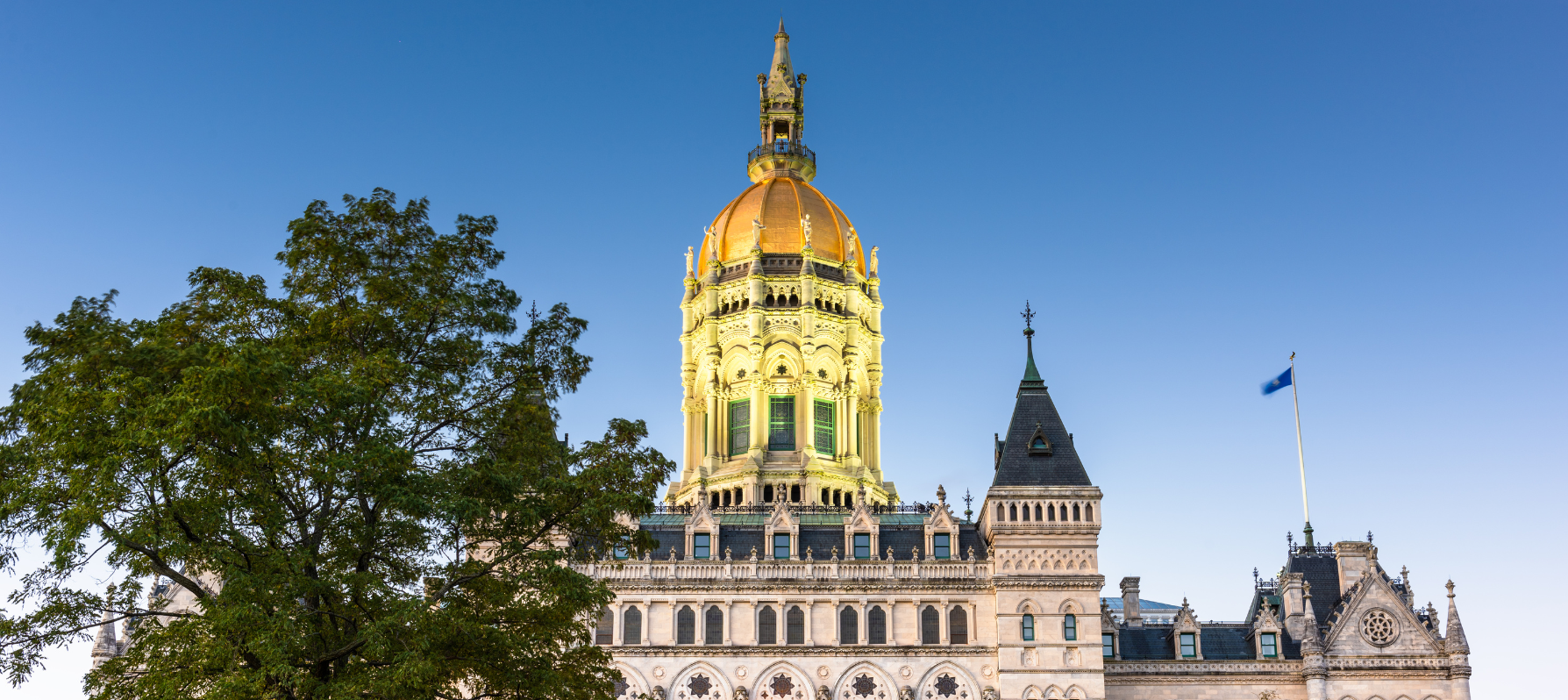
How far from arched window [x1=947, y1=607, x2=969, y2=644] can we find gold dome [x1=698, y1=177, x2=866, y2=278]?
27.0 metres

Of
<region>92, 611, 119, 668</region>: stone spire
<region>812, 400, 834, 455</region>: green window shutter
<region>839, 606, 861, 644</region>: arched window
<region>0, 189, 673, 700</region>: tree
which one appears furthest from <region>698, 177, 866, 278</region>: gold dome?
<region>0, 189, 673, 700</region>: tree

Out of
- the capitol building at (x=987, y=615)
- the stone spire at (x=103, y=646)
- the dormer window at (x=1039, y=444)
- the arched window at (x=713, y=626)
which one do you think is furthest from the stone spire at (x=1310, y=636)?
the stone spire at (x=103, y=646)

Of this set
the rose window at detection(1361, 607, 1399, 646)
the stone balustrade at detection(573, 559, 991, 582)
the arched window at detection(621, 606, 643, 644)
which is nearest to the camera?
the arched window at detection(621, 606, 643, 644)

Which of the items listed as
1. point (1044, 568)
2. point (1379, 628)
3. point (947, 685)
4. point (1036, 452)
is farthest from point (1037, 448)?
point (1379, 628)

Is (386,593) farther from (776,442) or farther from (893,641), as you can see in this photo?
(776,442)

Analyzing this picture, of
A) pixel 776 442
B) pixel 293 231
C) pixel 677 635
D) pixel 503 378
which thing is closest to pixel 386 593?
pixel 503 378

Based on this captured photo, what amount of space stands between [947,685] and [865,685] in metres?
3.58

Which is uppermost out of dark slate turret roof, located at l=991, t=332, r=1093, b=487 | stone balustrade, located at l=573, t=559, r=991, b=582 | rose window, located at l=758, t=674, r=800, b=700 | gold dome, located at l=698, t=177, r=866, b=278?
gold dome, located at l=698, t=177, r=866, b=278

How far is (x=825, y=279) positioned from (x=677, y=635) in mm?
26833

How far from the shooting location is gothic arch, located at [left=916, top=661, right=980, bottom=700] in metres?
63.6

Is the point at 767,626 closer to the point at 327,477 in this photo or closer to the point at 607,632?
the point at 607,632

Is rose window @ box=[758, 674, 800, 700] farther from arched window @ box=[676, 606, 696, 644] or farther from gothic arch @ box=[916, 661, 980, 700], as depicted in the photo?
arched window @ box=[676, 606, 696, 644]

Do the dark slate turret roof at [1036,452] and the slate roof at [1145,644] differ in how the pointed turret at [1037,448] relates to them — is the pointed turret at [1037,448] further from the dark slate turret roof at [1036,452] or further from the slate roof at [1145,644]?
the slate roof at [1145,644]

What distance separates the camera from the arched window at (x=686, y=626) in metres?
64.4
